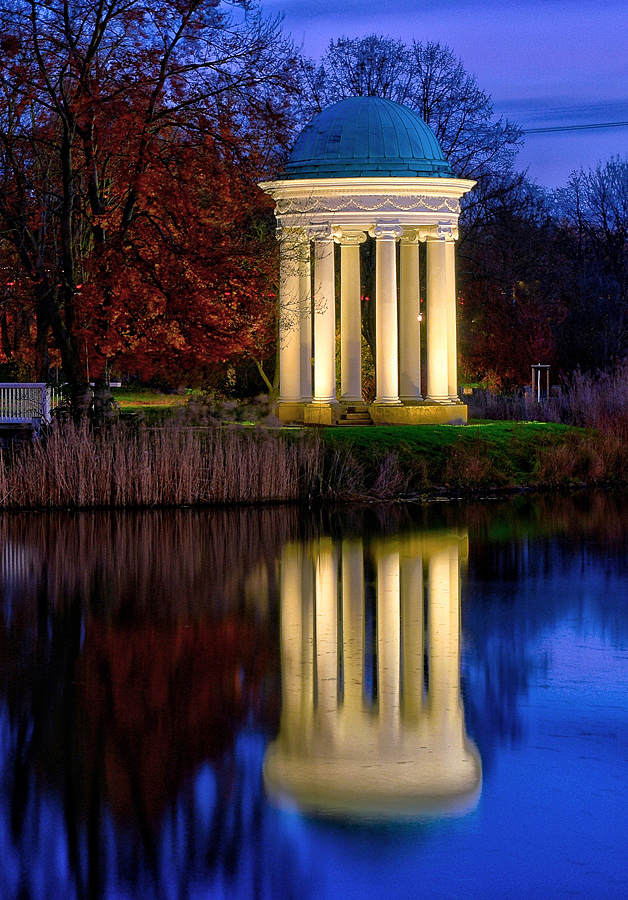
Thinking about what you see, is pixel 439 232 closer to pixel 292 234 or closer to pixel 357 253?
pixel 357 253

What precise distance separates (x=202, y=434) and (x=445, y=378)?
498 inches

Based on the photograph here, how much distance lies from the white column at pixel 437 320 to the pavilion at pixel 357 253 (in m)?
0.03

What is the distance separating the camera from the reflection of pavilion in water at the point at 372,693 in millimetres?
8992

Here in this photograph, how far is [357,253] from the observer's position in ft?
132

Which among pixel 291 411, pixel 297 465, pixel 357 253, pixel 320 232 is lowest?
pixel 297 465

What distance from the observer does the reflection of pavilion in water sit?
29.5ft

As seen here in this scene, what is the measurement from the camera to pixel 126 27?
28312 millimetres

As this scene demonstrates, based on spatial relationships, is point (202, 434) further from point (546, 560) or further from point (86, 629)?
point (86, 629)

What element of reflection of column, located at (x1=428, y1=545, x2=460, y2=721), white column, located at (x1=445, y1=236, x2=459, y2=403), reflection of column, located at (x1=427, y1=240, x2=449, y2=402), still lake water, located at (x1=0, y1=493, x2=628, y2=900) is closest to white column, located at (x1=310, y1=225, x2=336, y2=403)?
reflection of column, located at (x1=427, y1=240, x2=449, y2=402)

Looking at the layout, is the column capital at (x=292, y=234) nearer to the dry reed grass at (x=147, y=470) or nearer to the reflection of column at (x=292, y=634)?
the dry reed grass at (x=147, y=470)

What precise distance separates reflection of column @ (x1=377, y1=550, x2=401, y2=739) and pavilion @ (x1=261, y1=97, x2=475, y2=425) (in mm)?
19457

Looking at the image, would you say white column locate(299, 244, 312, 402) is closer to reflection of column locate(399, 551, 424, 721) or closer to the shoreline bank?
the shoreline bank

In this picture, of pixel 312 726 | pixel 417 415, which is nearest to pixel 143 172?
pixel 417 415

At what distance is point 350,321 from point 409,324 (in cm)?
169
